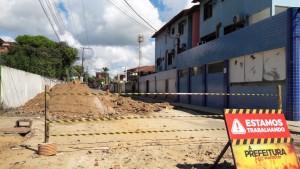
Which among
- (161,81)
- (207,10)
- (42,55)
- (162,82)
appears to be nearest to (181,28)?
(162,82)

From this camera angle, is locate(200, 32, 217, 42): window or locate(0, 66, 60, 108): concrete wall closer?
locate(0, 66, 60, 108): concrete wall

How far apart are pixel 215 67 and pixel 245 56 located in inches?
210

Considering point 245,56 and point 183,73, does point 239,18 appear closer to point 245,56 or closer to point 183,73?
point 245,56

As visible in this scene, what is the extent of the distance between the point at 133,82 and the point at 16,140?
195ft

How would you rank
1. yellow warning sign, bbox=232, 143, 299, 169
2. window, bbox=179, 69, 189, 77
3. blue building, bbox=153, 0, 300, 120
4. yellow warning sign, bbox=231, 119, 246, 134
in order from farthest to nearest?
window, bbox=179, 69, 189, 77
blue building, bbox=153, 0, 300, 120
yellow warning sign, bbox=231, 119, 246, 134
yellow warning sign, bbox=232, 143, 299, 169

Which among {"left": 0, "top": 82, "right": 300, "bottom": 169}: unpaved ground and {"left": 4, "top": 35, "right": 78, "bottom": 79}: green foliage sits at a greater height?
{"left": 4, "top": 35, "right": 78, "bottom": 79}: green foliage

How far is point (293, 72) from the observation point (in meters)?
15.9

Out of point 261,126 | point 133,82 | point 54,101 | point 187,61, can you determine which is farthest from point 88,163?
point 133,82

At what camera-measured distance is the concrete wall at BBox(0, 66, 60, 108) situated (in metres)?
19.8

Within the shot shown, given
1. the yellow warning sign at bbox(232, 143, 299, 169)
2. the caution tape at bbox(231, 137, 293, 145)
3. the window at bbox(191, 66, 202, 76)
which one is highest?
the window at bbox(191, 66, 202, 76)

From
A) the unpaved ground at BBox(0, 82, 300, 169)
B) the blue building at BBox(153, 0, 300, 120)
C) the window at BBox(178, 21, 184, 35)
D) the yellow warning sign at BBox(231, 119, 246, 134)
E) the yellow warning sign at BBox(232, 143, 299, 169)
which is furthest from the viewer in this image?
the window at BBox(178, 21, 184, 35)

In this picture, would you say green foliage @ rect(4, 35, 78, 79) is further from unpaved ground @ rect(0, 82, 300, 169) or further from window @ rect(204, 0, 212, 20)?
unpaved ground @ rect(0, 82, 300, 169)

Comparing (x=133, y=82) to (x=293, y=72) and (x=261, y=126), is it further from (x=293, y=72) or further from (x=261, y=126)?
(x=261, y=126)

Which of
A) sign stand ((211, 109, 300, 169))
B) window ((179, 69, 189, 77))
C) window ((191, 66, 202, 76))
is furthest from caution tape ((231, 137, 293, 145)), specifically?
window ((179, 69, 189, 77))
